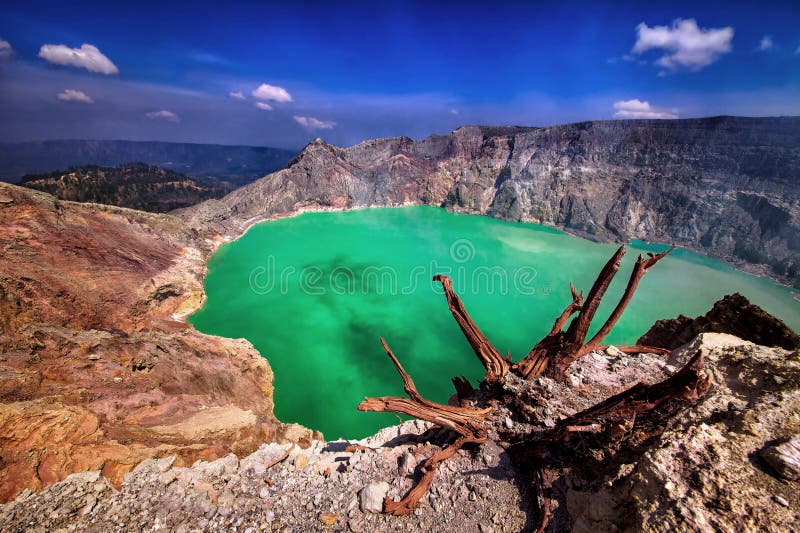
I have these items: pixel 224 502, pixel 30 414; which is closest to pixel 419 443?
pixel 224 502

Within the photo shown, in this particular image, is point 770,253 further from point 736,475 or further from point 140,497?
point 140,497

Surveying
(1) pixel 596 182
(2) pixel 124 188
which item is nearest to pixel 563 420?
(1) pixel 596 182

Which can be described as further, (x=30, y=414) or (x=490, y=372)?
(x=490, y=372)

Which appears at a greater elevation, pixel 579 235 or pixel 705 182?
pixel 705 182

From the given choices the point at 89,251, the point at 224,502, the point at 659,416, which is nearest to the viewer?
the point at 659,416

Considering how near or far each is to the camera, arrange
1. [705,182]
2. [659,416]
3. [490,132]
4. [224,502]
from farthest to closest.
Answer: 1. [490,132]
2. [705,182]
3. [224,502]
4. [659,416]

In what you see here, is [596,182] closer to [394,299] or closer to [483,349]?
[394,299]

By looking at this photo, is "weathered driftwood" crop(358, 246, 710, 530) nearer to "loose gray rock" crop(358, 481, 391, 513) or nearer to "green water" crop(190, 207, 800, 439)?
"loose gray rock" crop(358, 481, 391, 513)

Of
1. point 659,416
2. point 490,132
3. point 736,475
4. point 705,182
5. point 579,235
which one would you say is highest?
point 490,132
